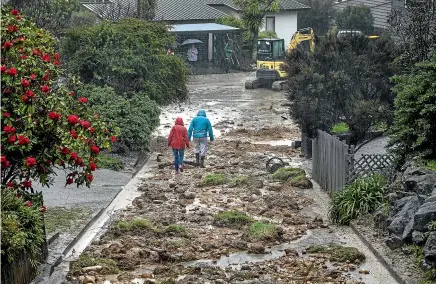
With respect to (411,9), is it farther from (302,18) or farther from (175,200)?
(302,18)

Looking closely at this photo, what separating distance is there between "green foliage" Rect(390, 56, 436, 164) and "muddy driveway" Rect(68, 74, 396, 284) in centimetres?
220

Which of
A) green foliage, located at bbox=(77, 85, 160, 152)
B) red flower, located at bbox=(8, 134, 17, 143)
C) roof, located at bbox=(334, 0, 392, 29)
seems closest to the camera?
red flower, located at bbox=(8, 134, 17, 143)

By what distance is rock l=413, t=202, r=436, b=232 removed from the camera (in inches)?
553

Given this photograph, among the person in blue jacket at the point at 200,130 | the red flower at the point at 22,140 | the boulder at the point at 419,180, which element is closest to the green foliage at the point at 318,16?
the person in blue jacket at the point at 200,130

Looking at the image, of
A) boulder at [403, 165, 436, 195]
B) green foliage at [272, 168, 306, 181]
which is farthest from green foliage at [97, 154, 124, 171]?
boulder at [403, 165, 436, 195]

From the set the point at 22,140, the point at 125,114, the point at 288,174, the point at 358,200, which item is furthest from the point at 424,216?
the point at 125,114

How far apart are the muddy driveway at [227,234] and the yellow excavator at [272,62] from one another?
2151 cm

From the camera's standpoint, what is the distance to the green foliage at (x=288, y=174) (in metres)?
23.4

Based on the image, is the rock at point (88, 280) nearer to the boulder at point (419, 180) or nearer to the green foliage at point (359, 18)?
the boulder at point (419, 180)

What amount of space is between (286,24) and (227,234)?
52813mm

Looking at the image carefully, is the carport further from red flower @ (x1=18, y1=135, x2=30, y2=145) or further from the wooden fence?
red flower @ (x1=18, y1=135, x2=30, y2=145)

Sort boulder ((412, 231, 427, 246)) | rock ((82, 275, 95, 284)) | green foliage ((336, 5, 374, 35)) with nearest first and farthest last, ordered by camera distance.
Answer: rock ((82, 275, 95, 284)), boulder ((412, 231, 427, 246)), green foliage ((336, 5, 374, 35))

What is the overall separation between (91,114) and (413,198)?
5.68 metres

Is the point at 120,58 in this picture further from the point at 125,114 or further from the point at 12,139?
the point at 12,139
